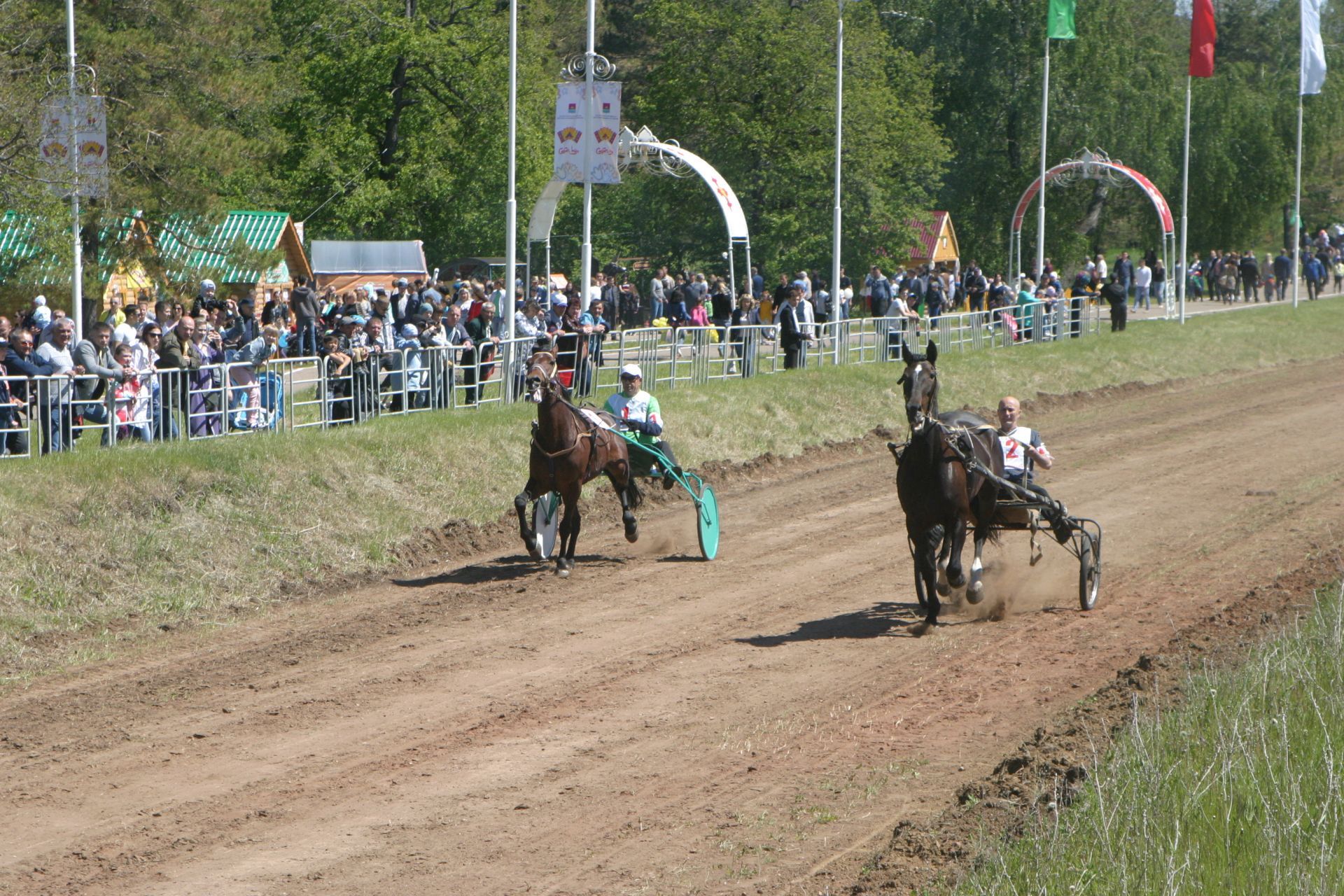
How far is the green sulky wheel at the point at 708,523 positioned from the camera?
46.3 feet

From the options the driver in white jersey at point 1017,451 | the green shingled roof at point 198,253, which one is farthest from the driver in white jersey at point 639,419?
the green shingled roof at point 198,253

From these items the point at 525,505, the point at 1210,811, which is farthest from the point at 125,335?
the point at 1210,811

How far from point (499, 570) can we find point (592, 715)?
4979mm

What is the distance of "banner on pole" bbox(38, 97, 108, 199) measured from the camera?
16.6 meters

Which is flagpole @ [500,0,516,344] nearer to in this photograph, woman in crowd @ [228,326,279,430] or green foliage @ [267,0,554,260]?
woman in crowd @ [228,326,279,430]

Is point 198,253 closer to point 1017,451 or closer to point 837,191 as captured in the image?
point 837,191

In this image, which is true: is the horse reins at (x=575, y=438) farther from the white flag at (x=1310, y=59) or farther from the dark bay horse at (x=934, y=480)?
the white flag at (x=1310, y=59)

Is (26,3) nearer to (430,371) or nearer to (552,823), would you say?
(430,371)

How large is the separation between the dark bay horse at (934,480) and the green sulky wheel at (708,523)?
3247 mm

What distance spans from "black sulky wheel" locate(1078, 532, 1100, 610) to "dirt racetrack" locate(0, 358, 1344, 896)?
0.55 ft

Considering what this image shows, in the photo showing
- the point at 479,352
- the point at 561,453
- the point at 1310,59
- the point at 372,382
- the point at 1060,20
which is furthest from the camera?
the point at 1310,59

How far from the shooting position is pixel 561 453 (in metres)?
12.9

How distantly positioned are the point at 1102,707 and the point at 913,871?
2.90 m

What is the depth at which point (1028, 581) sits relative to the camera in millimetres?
12812
